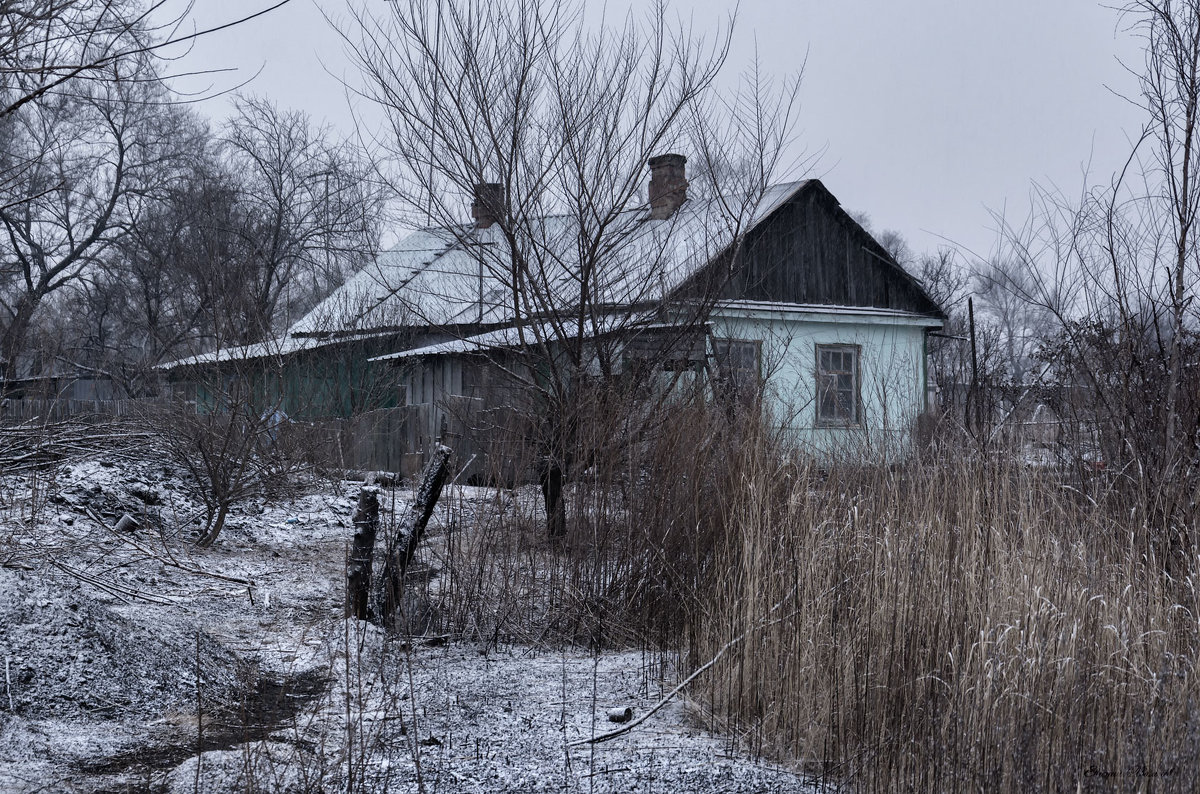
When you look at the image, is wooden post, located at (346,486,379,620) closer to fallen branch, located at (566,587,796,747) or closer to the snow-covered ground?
the snow-covered ground

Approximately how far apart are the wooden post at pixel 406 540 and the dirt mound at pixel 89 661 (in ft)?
2.70

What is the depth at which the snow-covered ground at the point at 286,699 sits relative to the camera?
3.58 metres

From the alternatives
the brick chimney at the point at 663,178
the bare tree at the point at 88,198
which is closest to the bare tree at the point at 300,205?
the bare tree at the point at 88,198

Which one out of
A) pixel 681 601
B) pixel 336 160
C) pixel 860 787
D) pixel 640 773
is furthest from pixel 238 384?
pixel 336 160

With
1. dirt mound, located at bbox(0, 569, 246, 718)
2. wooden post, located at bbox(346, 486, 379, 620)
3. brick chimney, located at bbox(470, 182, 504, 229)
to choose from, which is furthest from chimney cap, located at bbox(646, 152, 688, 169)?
dirt mound, located at bbox(0, 569, 246, 718)

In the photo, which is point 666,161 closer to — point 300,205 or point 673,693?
point 673,693

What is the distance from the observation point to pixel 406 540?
222 inches

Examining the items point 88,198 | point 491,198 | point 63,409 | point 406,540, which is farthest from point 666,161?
point 88,198

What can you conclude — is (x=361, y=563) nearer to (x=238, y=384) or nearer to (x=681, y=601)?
(x=681, y=601)

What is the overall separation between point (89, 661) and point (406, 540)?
165cm

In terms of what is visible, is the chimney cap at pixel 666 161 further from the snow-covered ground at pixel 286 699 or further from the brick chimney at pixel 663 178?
the snow-covered ground at pixel 286 699

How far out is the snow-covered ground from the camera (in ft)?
11.7

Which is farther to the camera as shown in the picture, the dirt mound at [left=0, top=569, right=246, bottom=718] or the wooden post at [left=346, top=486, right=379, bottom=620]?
the wooden post at [left=346, top=486, right=379, bottom=620]

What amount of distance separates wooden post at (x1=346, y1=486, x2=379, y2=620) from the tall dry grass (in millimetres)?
1847
